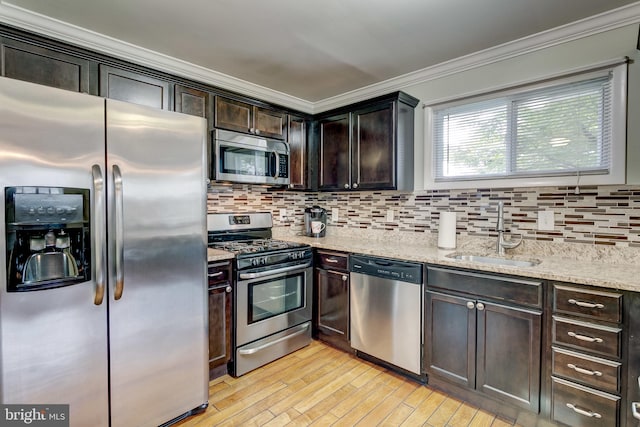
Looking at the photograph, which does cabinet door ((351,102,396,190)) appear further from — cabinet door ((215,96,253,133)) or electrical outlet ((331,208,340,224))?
cabinet door ((215,96,253,133))

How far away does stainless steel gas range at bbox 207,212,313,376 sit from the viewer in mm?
2395

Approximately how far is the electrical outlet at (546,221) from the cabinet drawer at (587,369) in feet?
2.82

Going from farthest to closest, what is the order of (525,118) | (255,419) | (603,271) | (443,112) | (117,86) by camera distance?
(443,112) < (525,118) < (117,86) < (255,419) < (603,271)

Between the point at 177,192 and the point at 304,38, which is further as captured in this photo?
the point at 304,38

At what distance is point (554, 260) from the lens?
2.09 m

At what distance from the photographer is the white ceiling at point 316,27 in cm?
183

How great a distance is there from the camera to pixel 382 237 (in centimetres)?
315

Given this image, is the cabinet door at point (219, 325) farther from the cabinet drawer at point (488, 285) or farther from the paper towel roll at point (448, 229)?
the paper towel roll at point (448, 229)

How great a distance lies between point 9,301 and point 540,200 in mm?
3008

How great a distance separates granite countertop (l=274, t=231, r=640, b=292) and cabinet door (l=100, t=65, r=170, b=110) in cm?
172

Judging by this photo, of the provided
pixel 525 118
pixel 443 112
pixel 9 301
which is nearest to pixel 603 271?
pixel 525 118

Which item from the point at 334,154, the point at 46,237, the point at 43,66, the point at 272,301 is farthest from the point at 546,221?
the point at 43,66

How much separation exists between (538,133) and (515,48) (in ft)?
2.04

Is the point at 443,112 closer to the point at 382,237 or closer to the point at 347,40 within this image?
the point at 347,40
